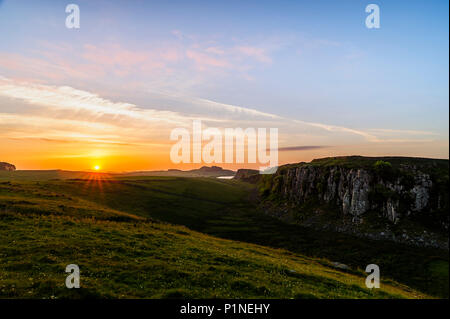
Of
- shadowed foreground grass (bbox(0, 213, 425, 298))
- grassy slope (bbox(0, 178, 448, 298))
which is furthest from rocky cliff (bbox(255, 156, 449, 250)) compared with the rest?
shadowed foreground grass (bbox(0, 213, 425, 298))

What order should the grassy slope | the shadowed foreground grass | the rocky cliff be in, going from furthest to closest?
the rocky cliff < the grassy slope < the shadowed foreground grass

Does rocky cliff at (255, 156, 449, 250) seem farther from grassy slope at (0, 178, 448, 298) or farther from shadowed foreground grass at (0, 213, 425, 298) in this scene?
shadowed foreground grass at (0, 213, 425, 298)

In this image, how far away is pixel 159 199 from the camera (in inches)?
3760

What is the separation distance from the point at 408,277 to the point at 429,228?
27.0 meters

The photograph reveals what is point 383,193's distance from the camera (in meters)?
67.1

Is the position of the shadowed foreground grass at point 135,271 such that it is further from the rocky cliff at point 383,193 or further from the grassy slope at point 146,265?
the rocky cliff at point 383,193

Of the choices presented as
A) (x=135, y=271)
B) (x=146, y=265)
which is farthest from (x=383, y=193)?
(x=135, y=271)

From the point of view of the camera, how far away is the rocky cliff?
6231 centimetres

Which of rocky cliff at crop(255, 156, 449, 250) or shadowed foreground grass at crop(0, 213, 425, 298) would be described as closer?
shadowed foreground grass at crop(0, 213, 425, 298)

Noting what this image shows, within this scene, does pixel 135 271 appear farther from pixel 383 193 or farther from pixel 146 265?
pixel 383 193

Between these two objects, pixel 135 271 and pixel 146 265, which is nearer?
pixel 135 271

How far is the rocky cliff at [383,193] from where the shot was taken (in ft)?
204

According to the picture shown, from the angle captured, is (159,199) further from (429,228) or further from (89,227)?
(429,228)
